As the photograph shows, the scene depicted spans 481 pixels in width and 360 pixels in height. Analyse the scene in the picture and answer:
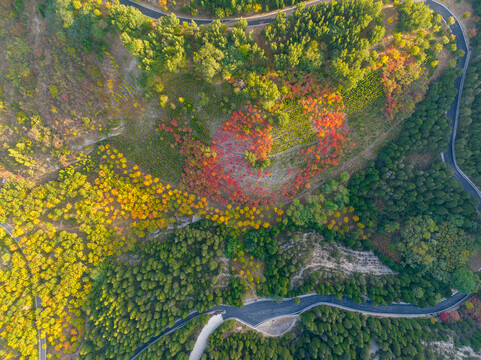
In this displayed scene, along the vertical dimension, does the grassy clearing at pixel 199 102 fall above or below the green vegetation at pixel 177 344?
above

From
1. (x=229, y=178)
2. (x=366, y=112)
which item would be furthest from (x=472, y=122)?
(x=229, y=178)

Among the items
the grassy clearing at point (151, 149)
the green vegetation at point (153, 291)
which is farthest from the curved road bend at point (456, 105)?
the grassy clearing at point (151, 149)

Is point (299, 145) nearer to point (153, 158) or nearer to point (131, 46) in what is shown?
point (153, 158)

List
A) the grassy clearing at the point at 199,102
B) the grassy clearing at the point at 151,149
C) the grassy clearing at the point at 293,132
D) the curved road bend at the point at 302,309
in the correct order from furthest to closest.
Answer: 1. the grassy clearing at the point at 151,149
2. the curved road bend at the point at 302,309
3. the grassy clearing at the point at 293,132
4. the grassy clearing at the point at 199,102

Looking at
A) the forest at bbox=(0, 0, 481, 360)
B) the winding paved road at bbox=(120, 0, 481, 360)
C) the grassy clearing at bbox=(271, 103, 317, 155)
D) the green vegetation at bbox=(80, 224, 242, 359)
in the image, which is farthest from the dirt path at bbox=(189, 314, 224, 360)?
the grassy clearing at bbox=(271, 103, 317, 155)

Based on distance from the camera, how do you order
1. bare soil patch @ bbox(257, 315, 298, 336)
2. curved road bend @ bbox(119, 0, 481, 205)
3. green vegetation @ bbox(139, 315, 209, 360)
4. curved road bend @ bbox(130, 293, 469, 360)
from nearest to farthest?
green vegetation @ bbox(139, 315, 209, 360) < curved road bend @ bbox(119, 0, 481, 205) < curved road bend @ bbox(130, 293, 469, 360) < bare soil patch @ bbox(257, 315, 298, 336)

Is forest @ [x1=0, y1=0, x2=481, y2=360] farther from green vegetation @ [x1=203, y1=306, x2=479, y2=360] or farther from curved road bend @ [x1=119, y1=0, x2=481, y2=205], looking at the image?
curved road bend @ [x1=119, y1=0, x2=481, y2=205]

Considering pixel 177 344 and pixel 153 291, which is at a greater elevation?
pixel 153 291

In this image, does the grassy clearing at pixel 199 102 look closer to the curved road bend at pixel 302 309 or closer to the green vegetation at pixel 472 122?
the curved road bend at pixel 302 309

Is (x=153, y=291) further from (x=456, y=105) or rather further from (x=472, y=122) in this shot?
(x=456, y=105)
